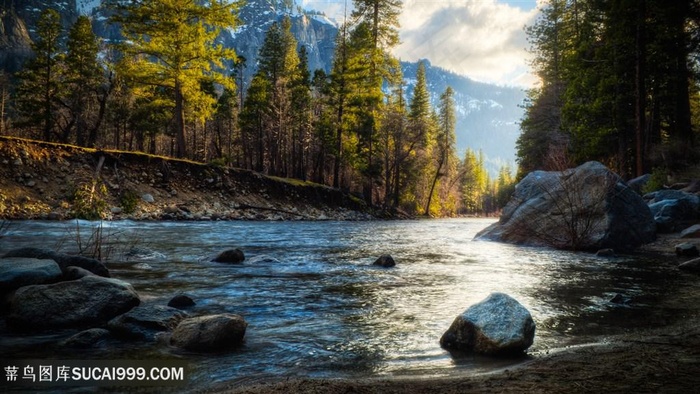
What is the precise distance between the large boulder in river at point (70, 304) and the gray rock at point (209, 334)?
1302 millimetres

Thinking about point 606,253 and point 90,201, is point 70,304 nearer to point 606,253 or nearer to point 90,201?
point 606,253

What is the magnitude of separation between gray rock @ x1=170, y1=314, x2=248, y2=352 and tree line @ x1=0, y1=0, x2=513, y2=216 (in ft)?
74.0

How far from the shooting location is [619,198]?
12.0 m

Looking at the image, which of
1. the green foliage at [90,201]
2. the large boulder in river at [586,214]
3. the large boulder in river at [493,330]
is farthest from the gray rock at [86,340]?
the green foliage at [90,201]

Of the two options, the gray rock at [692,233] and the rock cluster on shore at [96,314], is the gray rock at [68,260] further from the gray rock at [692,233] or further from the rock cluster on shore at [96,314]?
the gray rock at [692,233]

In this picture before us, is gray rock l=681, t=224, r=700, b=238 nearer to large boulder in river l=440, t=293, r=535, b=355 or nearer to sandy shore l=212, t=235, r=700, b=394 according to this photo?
sandy shore l=212, t=235, r=700, b=394

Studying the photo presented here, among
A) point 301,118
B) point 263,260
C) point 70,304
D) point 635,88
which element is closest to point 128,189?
point 263,260

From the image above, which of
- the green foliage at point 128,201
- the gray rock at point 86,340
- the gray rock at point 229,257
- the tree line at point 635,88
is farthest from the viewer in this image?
the green foliage at point 128,201

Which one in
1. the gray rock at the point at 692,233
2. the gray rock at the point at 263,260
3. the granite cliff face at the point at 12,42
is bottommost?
the gray rock at the point at 263,260

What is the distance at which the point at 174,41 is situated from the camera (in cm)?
2356

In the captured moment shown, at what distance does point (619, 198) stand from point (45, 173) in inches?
893

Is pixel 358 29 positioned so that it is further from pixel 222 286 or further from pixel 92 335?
pixel 92 335

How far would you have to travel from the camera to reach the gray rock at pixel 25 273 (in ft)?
17.0

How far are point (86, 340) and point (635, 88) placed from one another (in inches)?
933
